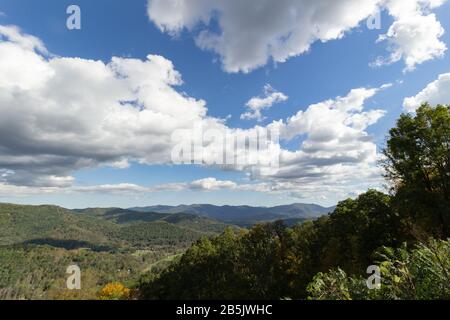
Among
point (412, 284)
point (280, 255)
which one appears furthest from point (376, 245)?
point (412, 284)

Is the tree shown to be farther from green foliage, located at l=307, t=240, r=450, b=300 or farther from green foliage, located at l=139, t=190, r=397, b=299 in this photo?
green foliage, located at l=307, t=240, r=450, b=300

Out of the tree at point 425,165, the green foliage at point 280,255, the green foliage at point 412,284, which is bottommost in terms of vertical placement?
the green foliage at point 280,255

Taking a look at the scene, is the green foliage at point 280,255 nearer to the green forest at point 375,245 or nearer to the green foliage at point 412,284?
the green forest at point 375,245

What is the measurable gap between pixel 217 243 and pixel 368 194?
49444 mm

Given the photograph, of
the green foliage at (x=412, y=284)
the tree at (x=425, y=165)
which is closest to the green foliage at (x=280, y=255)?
the tree at (x=425, y=165)

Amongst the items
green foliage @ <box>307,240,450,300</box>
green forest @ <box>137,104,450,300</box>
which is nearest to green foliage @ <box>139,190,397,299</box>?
green forest @ <box>137,104,450,300</box>

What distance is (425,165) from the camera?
84.9 ft

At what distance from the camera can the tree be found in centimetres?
2452

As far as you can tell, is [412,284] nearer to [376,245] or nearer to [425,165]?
[425,165]

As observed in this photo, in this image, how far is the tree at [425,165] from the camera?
24516mm

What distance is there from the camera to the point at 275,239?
57.0 meters

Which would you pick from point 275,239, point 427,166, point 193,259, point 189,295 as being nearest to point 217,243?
point 193,259
